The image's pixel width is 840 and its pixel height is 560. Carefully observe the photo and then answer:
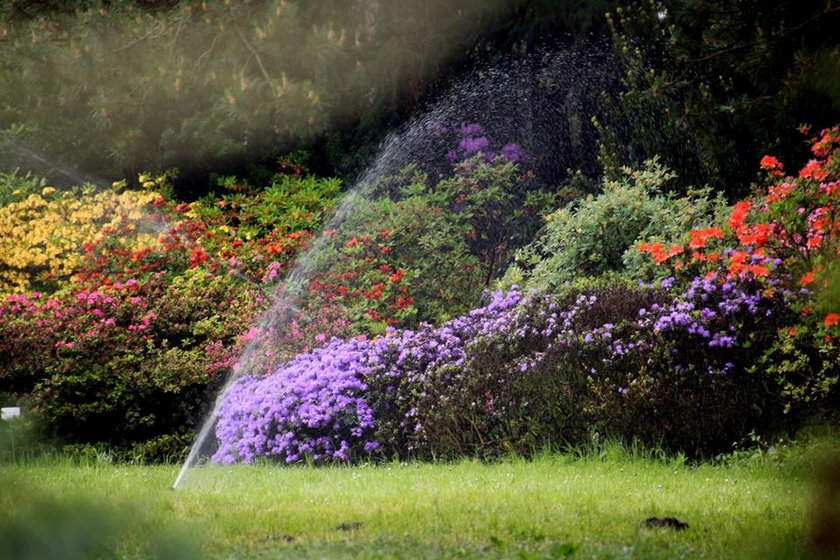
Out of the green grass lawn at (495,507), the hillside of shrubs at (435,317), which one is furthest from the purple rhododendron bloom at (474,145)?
the green grass lawn at (495,507)

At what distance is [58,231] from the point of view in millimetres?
12227

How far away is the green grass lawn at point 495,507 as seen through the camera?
361cm

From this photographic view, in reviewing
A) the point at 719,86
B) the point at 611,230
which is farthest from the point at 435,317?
the point at 719,86

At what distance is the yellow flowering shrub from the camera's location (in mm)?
12047

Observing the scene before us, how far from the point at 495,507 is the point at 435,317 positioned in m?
5.04

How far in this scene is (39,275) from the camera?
39.8 feet

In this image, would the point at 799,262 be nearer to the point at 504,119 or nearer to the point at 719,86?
the point at 719,86

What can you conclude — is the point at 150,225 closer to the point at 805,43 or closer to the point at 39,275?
the point at 39,275

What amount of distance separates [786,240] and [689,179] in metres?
4.68

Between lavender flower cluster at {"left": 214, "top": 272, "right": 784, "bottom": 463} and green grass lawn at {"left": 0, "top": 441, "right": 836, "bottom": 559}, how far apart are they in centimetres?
64

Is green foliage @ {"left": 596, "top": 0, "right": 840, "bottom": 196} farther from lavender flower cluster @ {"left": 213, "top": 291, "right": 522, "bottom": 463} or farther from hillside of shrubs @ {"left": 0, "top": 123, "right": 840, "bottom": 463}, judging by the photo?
lavender flower cluster @ {"left": 213, "top": 291, "right": 522, "bottom": 463}

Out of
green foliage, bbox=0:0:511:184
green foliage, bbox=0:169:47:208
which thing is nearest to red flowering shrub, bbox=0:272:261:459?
green foliage, bbox=0:169:47:208

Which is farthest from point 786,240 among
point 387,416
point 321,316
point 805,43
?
point 321,316

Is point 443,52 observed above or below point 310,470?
above
